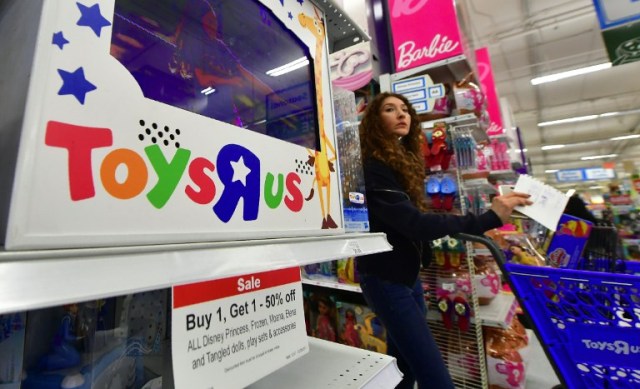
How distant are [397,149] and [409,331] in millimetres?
757

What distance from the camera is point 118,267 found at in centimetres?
33

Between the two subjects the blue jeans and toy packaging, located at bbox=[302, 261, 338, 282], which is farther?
toy packaging, located at bbox=[302, 261, 338, 282]

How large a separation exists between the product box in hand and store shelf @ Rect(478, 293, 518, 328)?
3.00ft

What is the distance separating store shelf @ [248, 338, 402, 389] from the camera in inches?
28.9

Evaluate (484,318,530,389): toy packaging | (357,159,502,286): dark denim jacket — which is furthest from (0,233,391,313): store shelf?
(484,318,530,389): toy packaging

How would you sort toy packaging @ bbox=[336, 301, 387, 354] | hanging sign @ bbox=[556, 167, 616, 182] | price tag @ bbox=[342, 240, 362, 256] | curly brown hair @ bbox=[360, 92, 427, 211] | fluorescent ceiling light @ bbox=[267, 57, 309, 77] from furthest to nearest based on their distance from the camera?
1. hanging sign @ bbox=[556, 167, 616, 182]
2. toy packaging @ bbox=[336, 301, 387, 354]
3. curly brown hair @ bbox=[360, 92, 427, 211]
4. fluorescent ceiling light @ bbox=[267, 57, 309, 77]
5. price tag @ bbox=[342, 240, 362, 256]

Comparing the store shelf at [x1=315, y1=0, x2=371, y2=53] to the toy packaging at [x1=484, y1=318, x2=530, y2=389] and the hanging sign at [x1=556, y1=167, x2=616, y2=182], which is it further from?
the hanging sign at [x1=556, y1=167, x2=616, y2=182]

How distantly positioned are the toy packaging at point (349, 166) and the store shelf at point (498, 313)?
131cm

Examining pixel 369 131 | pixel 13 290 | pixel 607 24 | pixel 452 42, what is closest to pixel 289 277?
pixel 13 290

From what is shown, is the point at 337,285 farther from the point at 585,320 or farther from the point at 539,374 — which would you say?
the point at 539,374

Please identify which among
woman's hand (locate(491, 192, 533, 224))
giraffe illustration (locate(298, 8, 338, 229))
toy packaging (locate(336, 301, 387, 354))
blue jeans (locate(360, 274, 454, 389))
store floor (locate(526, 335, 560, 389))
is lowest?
store floor (locate(526, 335, 560, 389))

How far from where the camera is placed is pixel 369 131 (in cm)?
156

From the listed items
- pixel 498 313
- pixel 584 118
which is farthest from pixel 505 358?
pixel 584 118

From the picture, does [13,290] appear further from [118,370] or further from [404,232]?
[404,232]
